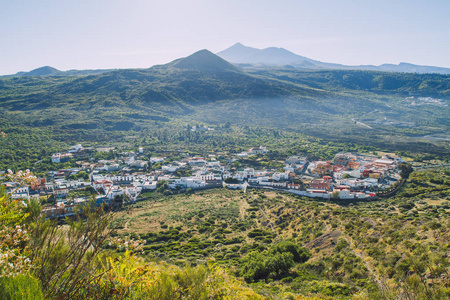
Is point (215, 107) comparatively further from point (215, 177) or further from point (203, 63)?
point (215, 177)

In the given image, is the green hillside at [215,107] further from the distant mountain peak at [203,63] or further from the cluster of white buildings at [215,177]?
the cluster of white buildings at [215,177]

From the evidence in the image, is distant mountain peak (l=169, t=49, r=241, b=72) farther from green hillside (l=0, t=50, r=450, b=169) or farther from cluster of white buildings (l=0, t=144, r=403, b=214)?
cluster of white buildings (l=0, t=144, r=403, b=214)

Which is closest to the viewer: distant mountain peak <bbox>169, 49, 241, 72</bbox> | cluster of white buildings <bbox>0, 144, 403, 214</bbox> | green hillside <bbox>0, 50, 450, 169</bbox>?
cluster of white buildings <bbox>0, 144, 403, 214</bbox>

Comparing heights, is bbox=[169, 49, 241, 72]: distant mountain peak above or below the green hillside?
above

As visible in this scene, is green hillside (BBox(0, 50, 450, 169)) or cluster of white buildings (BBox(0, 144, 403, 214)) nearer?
cluster of white buildings (BBox(0, 144, 403, 214))

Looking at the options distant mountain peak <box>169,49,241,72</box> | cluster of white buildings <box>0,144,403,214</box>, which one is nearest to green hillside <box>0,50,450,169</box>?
distant mountain peak <box>169,49,241,72</box>

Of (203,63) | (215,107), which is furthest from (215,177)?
(203,63)

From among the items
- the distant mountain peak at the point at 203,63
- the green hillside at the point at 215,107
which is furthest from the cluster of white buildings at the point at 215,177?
the distant mountain peak at the point at 203,63

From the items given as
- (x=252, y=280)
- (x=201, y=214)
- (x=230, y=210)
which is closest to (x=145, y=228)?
(x=201, y=214)
